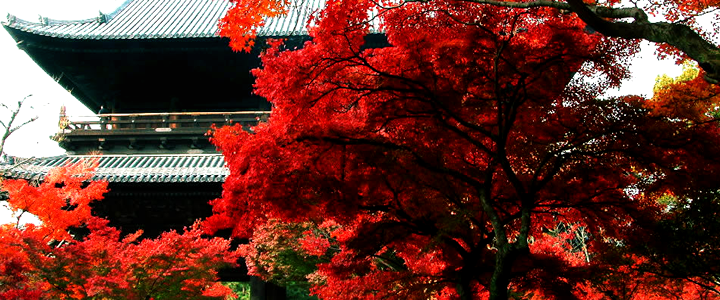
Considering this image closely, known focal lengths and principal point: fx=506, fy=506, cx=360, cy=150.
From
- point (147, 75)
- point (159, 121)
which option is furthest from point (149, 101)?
point (159, 121)

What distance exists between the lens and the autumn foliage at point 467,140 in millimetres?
6027

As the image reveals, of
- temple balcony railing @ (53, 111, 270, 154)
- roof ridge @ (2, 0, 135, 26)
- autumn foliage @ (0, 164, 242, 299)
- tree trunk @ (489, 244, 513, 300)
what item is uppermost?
roof ridge @ (2, 0, 135, 26)

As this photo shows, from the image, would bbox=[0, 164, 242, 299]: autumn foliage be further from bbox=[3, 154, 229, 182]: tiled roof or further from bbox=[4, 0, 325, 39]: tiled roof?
bbox=[4, 0, 325, 39]: tiled roof

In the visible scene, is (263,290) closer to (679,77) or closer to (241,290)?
(679,77)

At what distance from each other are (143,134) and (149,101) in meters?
2.48

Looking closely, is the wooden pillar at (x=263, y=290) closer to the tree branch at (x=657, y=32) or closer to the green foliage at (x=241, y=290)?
the tree branch at (x=657, y=32)

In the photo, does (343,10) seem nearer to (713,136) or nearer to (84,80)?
(713,136)

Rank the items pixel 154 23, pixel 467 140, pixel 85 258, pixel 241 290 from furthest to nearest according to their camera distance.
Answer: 1. pixel 241 290
2. pixel 154 23
3. pixel 85 258
4. pixel 467 140

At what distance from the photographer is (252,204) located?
6.51 meters

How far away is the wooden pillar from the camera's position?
13.4 m

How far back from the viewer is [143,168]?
12609 millimetres

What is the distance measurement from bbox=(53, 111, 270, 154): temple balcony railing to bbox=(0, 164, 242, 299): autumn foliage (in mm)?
1960

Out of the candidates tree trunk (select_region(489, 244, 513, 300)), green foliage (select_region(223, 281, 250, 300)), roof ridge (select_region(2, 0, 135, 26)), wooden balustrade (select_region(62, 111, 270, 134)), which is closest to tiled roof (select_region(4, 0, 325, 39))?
roof ridge (select_region(2, 0, 135, 26))

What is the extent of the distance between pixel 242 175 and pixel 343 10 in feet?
8.18
